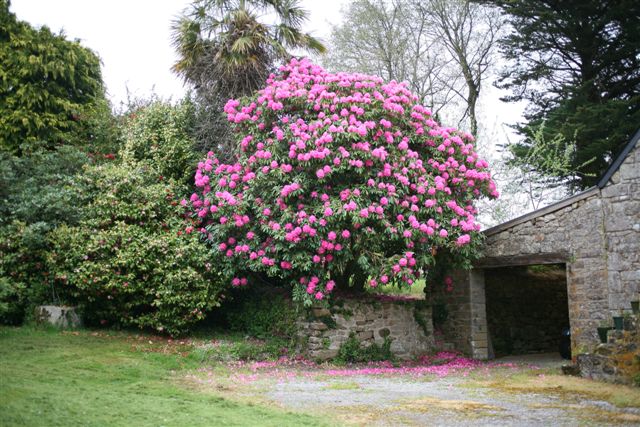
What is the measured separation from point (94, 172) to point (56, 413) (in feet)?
27.9

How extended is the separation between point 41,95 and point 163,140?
326 cm

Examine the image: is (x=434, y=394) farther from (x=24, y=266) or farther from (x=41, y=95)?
(x=41, y=95)

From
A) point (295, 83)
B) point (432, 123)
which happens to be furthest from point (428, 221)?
point (295, 83)

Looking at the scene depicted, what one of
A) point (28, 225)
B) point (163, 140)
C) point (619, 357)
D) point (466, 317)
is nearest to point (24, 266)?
point (28, 225)

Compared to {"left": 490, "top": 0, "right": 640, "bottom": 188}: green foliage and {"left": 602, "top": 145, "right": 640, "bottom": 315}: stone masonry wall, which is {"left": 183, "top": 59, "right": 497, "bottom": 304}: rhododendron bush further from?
{"left": 490, "top": 0, "right": 640, "bottom": 188}: green foliage

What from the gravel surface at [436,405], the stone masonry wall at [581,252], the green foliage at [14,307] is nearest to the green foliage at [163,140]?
the green foliage at [14,307]

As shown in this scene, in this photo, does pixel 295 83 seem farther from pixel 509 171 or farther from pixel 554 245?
pixel 509 171

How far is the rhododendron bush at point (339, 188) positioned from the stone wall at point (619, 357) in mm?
3264

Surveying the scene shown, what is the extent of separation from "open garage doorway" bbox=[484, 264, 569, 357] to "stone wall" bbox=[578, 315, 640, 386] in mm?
5186

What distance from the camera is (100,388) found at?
8.32m

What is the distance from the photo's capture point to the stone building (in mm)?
11812

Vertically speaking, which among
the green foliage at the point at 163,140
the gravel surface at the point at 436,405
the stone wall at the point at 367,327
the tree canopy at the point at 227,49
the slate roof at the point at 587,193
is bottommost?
the gravel surface at the point at 436,405

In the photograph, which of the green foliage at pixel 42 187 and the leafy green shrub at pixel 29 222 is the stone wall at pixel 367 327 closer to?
the leafy green shrub at pixel 29 222

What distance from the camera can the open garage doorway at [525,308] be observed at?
15.7 metres
